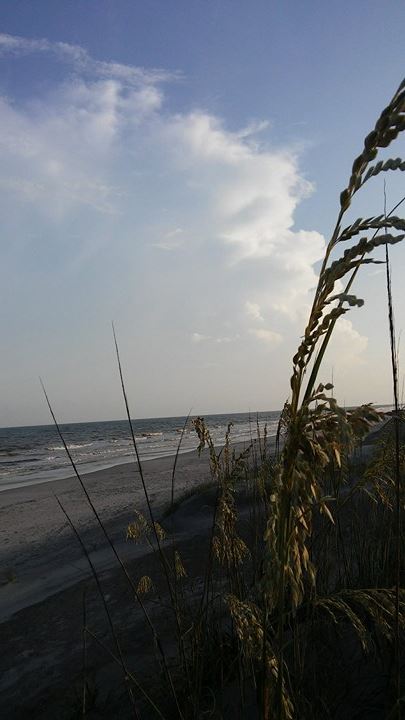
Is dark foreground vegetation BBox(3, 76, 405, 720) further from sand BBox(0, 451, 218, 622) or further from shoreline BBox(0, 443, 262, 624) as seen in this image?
shoreline BBox(0, 443, 262, 624)

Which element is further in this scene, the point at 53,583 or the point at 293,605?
the point at 53,583

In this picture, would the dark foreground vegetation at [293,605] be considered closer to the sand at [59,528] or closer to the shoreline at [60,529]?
the sand at [59,528]

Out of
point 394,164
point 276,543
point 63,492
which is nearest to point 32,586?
point 276,543

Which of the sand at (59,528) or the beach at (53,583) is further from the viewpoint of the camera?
the sand at (59,528)

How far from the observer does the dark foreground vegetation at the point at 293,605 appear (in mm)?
969

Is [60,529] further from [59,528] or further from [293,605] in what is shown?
[293,605]

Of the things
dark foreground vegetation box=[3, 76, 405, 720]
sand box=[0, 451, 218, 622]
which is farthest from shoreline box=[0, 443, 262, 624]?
dark foreground vegetation box=[3, 76, 405, 720]

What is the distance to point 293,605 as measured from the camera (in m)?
1.07

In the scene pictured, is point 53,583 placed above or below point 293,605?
below

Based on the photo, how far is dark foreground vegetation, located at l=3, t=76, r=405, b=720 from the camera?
97 cm

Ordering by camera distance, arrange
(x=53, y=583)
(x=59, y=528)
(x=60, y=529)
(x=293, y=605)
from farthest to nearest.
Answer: (x=59, y=528)
(x=60, y=529)
(x=53, y=583)
(x=293, y=605)

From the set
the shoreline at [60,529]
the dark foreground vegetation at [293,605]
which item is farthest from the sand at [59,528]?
the dark foreground vegetation at [293,605]

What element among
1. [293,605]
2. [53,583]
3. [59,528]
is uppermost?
[293,605]

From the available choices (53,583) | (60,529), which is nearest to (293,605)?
(53,583)
